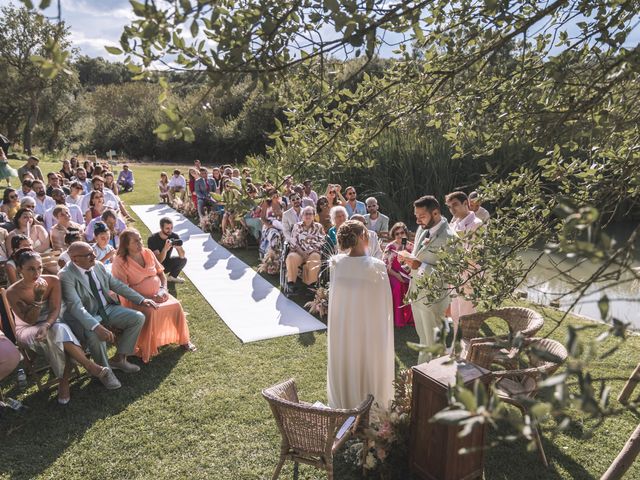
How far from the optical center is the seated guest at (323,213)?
1064 cm

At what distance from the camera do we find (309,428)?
12.2ft

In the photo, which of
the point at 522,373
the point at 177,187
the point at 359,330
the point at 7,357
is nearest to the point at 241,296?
the point at 7,357

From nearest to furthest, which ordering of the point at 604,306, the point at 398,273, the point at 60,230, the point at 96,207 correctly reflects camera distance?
1. the point at 604,306
2. the point at 398,273
3. the point at 60,230
4. the point at 96,207

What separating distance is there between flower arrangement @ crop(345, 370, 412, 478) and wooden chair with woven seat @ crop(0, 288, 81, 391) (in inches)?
142

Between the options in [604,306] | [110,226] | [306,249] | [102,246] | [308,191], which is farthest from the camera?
[308,191]

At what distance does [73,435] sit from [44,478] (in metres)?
0.60

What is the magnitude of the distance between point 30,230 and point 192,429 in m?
5.20

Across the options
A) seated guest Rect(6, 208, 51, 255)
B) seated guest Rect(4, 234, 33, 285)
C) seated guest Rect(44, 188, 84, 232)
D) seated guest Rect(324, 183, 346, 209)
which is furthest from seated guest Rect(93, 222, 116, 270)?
seated guest Rect(324, 183, 346, 209)

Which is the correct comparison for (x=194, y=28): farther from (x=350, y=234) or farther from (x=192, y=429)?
(x=192, y=429)

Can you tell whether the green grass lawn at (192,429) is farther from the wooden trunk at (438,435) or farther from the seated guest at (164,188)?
the seated guest at (164,188)

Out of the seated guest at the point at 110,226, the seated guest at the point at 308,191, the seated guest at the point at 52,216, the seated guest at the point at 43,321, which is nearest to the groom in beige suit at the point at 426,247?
the seated guest at the point at 43,321

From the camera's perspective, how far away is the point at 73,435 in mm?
4734

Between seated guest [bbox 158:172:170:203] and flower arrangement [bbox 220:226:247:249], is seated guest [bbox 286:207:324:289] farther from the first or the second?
seated guest [bbox 158:172:170:203]

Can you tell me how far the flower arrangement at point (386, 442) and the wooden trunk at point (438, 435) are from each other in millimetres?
136
